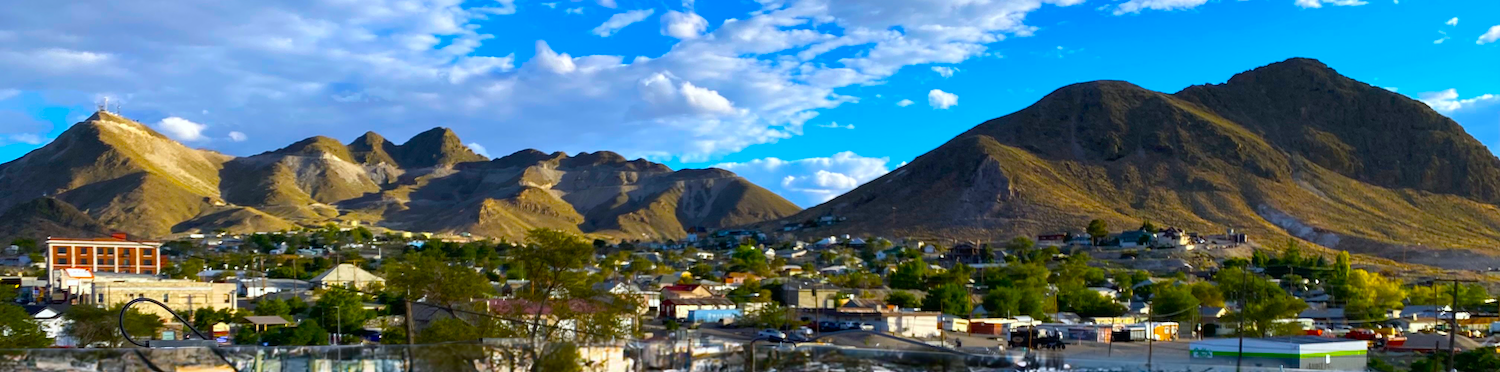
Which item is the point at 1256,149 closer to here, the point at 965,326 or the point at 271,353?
the point at 965,326

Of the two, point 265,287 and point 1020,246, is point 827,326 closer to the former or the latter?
point 265,287

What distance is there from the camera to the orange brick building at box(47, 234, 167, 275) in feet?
244

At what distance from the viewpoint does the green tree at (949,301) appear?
62781mm

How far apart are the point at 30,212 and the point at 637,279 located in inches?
4354

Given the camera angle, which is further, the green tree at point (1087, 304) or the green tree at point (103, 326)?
the green tree at point (1087, 304)

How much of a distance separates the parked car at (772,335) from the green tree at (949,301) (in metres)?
14.5

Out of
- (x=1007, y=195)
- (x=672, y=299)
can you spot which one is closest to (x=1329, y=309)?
(x=672, y=299)

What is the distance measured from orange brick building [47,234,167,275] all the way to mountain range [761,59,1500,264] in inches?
3187

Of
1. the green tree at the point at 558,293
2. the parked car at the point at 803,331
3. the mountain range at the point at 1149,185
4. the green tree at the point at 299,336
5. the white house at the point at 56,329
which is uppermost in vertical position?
the mountain range at the point at 1149,185

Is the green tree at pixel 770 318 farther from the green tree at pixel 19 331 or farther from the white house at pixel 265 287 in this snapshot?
the green tree at pixel 19 331

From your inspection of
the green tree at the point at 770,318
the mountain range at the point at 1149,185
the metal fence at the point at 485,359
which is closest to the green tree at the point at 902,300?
the green tree at the point at 770,318

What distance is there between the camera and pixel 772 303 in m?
56.8

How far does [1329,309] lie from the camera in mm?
70500

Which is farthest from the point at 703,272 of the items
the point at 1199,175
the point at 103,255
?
the point at 1199,175
